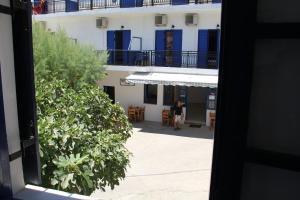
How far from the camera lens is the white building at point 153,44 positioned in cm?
1539

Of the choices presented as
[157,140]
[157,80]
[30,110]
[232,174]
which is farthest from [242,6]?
[157,80]

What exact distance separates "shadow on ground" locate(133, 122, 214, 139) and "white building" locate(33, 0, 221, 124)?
0.94 meters

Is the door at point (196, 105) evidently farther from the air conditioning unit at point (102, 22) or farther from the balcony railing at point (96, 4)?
the air conditioning unit at point (102, 22)

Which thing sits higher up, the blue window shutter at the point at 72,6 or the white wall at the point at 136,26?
the blue window shutter at the point at 72,6

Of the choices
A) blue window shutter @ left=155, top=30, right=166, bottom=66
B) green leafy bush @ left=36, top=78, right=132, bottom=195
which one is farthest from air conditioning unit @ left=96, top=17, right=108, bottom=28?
green leafy bush @ left=36, top=78, right=132, bottom=195

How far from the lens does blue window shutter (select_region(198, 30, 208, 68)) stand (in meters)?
15.5

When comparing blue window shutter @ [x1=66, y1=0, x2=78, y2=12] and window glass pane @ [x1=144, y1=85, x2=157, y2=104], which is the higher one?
blue window shutter @ [x1=66, y1=0, x2=78, y2=12]

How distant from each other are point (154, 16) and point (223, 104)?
1532 cm

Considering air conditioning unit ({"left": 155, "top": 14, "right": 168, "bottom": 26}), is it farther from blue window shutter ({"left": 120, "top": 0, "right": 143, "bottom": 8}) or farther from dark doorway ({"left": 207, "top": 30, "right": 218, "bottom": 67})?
dark doorway ({"left": 207, "top": 30, "right": 218, "bottom": 67})

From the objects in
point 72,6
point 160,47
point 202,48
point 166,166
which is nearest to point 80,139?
point 166,166

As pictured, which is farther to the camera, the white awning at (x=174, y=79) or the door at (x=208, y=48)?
the door at (x=208, y=48)

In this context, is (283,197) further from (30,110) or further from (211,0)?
(211,0)

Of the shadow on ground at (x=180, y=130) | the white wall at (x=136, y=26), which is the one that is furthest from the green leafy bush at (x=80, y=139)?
the white wall at (x=136, y=26)

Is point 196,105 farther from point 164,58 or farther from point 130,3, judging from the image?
point 130,3
